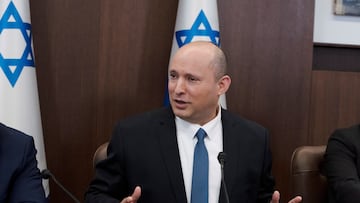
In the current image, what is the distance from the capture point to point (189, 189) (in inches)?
85.3

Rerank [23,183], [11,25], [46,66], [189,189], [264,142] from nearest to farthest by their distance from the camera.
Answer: [23,183], [189,189], [264,142], [11,25], [46,66]

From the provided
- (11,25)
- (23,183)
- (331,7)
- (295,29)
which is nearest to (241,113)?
(295,29)

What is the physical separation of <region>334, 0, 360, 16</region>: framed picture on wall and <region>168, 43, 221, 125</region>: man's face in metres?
1.65

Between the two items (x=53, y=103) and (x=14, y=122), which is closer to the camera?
(x=14, y=122)

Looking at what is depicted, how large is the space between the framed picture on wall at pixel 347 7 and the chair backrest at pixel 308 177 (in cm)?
140

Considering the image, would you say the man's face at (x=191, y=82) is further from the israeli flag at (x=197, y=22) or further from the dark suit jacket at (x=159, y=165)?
the israeli flag at (x=197, y=22)

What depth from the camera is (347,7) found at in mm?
3584

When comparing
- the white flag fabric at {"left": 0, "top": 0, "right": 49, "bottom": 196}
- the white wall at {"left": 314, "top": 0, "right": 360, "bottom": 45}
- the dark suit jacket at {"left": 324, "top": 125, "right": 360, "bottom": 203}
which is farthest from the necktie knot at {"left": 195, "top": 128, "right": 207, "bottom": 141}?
the white wall at {"left": 314, "top": 0, "right": 360, "bottom": 45}

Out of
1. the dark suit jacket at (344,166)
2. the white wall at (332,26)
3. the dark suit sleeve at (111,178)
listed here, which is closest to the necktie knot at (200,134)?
the dark suit sleeve at (111,178)

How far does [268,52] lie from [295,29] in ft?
0.72

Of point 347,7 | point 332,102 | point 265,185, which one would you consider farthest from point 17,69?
point 347,7

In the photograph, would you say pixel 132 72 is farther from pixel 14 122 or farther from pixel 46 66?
pixel 14 122

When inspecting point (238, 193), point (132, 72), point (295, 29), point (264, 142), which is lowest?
point (238, 193)

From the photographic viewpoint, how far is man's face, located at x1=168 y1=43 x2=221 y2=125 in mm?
2201
